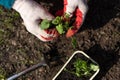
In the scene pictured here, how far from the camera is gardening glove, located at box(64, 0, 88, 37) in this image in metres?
2.21

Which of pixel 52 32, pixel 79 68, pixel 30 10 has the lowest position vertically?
pixel 79 68

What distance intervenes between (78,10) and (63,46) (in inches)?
11.1

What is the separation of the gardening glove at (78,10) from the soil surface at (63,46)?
0.50ft

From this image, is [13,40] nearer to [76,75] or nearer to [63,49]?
[63,49]

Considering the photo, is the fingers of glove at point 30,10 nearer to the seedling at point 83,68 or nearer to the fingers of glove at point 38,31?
the fingers of glove at point 38,31

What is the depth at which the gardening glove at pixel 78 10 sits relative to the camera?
2.21 meters

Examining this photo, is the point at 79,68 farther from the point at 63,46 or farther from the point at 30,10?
the point at 30,10

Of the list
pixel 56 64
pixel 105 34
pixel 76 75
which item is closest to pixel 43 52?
pixel 56 64

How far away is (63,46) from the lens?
7.75ft

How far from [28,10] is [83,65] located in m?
0.50

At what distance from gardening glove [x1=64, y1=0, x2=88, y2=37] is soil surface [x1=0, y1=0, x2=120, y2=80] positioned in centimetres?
15

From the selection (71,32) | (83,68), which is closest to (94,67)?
(83,68)

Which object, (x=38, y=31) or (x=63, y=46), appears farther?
(x=63, y=46)

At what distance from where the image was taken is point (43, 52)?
236cm
